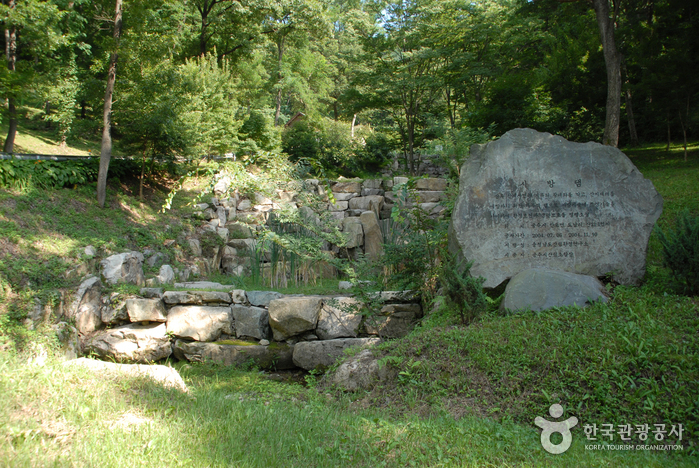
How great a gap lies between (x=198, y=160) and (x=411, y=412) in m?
9.54

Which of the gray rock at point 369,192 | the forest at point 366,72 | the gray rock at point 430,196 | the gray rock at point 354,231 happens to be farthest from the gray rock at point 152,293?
the gray rock at point 369,192

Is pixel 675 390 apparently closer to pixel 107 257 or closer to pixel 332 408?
pixel 332 408

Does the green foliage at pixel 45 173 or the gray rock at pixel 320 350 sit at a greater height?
the green foliage at pixel 45 173

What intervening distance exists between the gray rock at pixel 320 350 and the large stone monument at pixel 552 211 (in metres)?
1.72

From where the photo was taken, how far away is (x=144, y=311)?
237 inches

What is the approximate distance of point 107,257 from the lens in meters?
7.19

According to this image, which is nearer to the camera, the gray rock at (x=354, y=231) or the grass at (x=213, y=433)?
the grass at (x=213, y=433)

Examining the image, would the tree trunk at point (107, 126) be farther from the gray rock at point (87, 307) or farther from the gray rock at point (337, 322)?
the gray rock at point (337, 322)

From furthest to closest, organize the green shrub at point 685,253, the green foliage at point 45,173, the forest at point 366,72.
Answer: the forest at point 366,72 < the green foliage at point 45,173 < the green shrub at point 685,253

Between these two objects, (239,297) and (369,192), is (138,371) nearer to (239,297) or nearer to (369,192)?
(239,297)

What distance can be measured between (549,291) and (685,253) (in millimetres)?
1296

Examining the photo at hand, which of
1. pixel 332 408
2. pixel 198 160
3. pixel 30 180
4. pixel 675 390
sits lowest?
pixel 332 408

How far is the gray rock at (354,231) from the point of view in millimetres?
9679

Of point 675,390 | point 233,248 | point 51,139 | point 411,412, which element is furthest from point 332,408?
point 51,139
